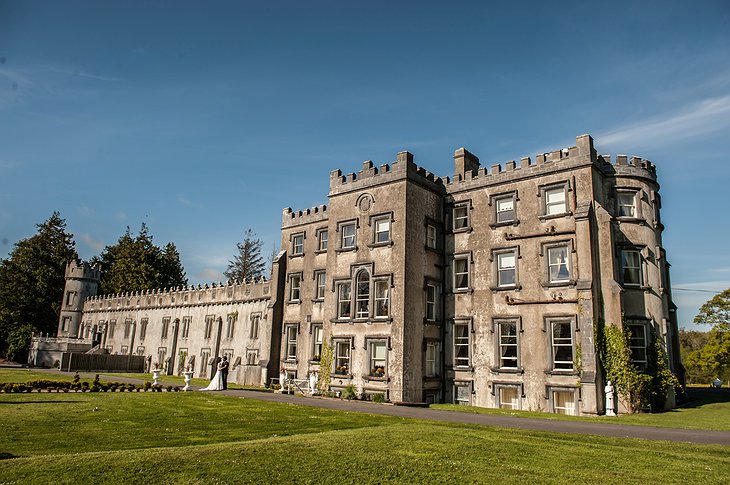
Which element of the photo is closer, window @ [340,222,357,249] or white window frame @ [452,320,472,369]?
white window frame @ [452,320,472,369]

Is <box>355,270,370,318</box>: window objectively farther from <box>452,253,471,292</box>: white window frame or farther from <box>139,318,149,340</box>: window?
<box>139,318,149,340</box>: window

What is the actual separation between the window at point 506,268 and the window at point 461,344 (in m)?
3.15

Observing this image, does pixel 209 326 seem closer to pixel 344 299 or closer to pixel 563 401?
pixel 344 299

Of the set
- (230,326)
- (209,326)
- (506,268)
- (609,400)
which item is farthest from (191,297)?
(609,400)

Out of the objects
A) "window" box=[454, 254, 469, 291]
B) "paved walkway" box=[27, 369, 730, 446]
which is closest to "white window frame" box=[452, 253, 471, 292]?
"window" box=[454, 254, 469, 291]

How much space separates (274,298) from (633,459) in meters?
28.2

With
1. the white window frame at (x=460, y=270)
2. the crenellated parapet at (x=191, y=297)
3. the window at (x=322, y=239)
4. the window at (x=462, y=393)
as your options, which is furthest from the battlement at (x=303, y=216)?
the window at (x=462, y=393)

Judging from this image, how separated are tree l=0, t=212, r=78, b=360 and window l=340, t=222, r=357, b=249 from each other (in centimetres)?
5245

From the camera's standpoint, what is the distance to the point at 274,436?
14195 millimetres

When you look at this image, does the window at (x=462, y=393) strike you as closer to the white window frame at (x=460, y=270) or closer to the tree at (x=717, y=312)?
the white window frame at (x=460, y=270)

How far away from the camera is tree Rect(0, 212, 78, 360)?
211ft

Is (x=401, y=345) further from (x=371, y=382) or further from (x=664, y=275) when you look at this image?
(x=664, y=275)

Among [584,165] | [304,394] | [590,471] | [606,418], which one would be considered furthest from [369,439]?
[584,165]

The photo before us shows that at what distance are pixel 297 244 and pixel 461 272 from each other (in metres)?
13.0
